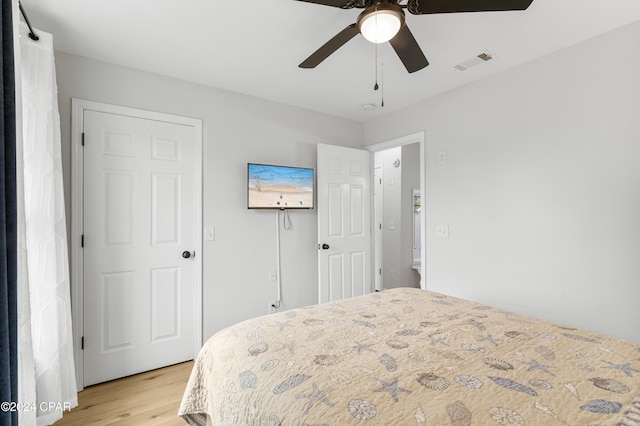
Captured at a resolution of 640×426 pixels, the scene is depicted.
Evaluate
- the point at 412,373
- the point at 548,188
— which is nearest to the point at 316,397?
the point at 412,373

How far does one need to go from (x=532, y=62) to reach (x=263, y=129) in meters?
2.38

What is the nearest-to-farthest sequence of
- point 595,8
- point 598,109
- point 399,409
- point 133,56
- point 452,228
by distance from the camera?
point 399,409, point 595,8, point 598,109, point 133,56, point 452,228

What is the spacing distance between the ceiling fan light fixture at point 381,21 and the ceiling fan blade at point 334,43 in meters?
0.08

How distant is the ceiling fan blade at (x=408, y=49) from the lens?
158 cm

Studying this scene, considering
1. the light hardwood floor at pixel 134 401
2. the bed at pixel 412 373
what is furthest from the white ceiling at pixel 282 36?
the light hardwood floor at pixel 134 401

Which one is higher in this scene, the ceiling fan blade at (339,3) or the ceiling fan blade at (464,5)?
the ceiling fan blade at (339,3)

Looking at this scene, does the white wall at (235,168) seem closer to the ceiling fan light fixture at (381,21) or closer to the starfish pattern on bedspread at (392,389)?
the ceiling fan light fixture at (381,21)

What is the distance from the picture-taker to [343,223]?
3.56m

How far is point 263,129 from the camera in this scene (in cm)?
318

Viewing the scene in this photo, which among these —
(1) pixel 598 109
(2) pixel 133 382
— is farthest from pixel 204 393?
(1) pixel 598 109

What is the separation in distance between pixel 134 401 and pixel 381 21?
279 cm

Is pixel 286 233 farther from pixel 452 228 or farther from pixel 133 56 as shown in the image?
pixel 133 56

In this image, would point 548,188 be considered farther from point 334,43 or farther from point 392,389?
point 392,389

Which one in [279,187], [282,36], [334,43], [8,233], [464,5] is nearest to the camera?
[8,233]
